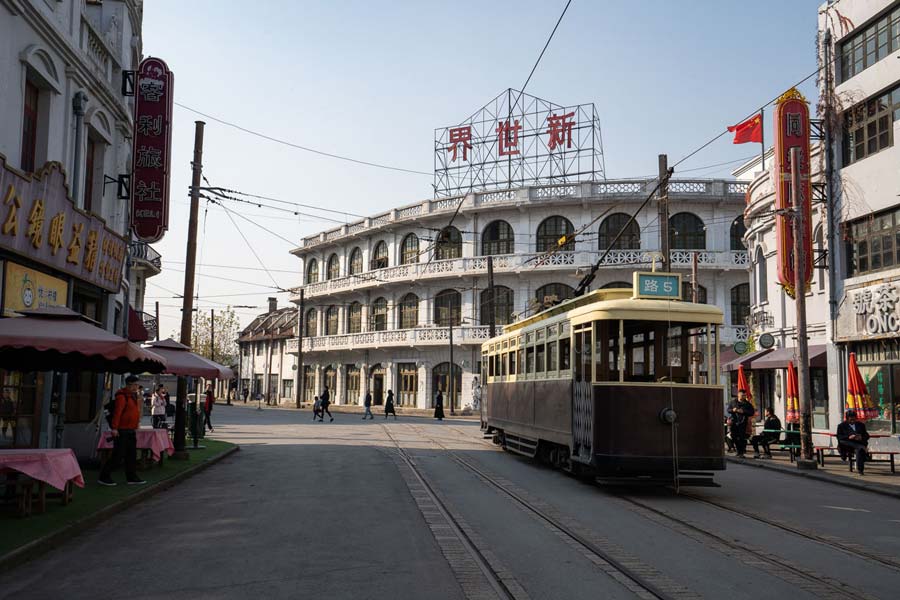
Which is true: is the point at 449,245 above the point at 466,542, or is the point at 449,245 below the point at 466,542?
above

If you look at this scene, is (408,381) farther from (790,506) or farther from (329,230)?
(790,506)

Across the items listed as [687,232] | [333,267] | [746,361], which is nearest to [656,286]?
[746,361]

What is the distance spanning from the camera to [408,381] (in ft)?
182

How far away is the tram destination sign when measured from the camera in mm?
13961

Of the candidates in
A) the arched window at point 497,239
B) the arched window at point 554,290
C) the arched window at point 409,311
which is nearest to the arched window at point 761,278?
the arched window at point 554,290

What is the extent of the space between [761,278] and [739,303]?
17389 millimetres

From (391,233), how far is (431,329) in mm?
8550

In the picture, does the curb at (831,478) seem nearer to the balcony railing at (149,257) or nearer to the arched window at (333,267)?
the balcony railing at (149,257)

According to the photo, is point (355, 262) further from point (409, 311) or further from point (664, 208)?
point (664, 208)

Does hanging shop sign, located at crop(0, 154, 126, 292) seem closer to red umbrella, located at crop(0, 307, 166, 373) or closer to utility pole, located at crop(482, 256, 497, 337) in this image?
red umbrella, located at crop(0, 307, 166, 373)

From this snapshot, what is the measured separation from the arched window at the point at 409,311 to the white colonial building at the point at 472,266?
9 centimetres

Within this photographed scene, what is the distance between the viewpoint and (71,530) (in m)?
9.21

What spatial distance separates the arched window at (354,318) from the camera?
61.1 metres

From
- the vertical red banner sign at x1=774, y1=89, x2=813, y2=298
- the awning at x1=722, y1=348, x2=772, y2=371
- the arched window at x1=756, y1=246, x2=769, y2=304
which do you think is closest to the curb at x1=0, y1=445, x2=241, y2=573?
the vertical red banner sign at x1=774, y1=89, x2=813, y2=298
